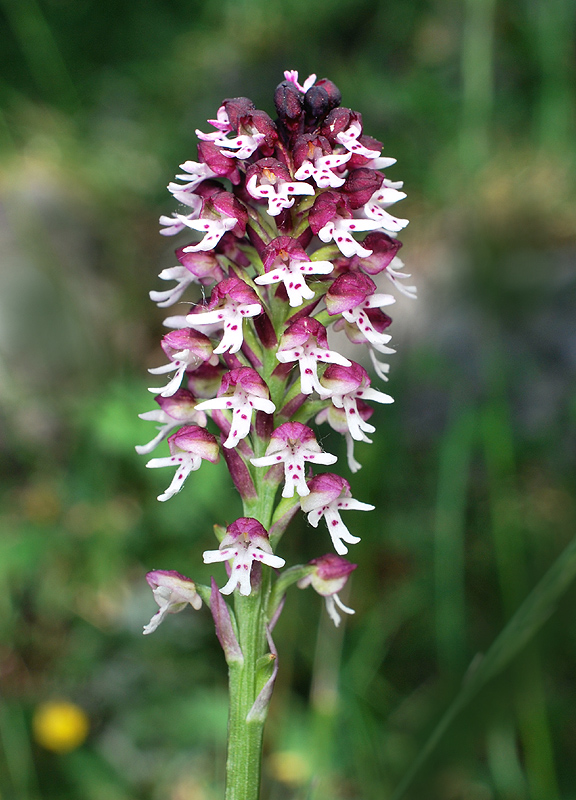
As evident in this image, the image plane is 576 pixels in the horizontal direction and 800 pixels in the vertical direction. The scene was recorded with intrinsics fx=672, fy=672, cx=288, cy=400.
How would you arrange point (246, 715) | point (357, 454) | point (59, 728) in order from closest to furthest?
1. point (246, 715)
2. point (59, 728)
3. point (357, 454)

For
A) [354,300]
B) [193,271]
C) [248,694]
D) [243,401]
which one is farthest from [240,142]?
[248,694]

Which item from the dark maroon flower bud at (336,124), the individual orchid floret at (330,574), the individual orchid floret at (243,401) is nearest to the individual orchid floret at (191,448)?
the individual orchid floret at (243,401)

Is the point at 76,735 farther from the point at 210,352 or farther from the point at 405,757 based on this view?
the point at 405,757

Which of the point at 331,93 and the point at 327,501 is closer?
the point at 327,501

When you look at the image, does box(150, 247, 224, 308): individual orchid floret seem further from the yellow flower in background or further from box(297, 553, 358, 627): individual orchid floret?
the yellow flower in background

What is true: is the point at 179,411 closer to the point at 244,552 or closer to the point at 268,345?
the point at 268,345

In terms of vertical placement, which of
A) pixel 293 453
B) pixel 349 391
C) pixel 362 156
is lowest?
pixel 293 453

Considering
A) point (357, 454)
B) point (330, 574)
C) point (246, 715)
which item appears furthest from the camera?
point (357, 454)

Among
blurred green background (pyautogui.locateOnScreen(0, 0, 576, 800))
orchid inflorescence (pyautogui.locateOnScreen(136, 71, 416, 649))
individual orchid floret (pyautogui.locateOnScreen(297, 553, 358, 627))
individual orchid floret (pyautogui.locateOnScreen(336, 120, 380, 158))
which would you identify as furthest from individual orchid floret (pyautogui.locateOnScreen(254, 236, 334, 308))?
blurred green background (pyautogui.locateOnScreen(0, 0, 576, 800))
